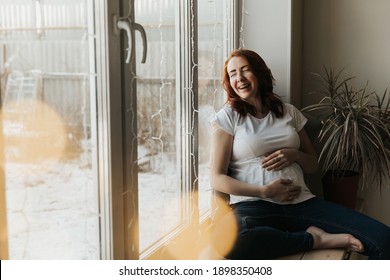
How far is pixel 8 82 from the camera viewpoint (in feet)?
4.04

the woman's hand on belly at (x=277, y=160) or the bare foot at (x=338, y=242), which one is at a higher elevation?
the woman's hand on belly at (x=277, y=160)

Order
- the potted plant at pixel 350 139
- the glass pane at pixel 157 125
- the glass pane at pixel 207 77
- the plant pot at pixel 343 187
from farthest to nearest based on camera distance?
1. the plant pot at pixel 343 187
2. the potted plant at pixel 350 139
3. the glass pane at pixel 207 77
4. the glass pane at pixel 157 125

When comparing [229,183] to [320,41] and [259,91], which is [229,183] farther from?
[320,41]

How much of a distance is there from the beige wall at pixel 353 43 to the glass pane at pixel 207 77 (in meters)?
0.67

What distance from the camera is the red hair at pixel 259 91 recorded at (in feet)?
7.57

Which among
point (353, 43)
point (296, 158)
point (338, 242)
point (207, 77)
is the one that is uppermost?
point (353, 43)

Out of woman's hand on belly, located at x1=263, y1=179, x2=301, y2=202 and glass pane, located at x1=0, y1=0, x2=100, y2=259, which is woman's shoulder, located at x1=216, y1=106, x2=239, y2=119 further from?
glass pane, located at x1=0, y1=0, x2=100, y2=259

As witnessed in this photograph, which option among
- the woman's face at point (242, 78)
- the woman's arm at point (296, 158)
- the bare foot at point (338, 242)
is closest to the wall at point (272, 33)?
the woman's arm at point (296, 158)

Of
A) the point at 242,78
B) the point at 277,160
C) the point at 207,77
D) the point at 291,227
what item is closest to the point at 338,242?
the point at 291,227

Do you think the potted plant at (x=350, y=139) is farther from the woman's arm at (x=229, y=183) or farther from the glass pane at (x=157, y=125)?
the glass pane at (x=157, y=125)

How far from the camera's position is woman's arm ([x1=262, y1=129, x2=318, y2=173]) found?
2.23 metres

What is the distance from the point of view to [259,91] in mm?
2383

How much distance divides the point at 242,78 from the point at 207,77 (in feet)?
0.88

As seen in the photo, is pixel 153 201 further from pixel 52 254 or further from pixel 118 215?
pixel 52 254
